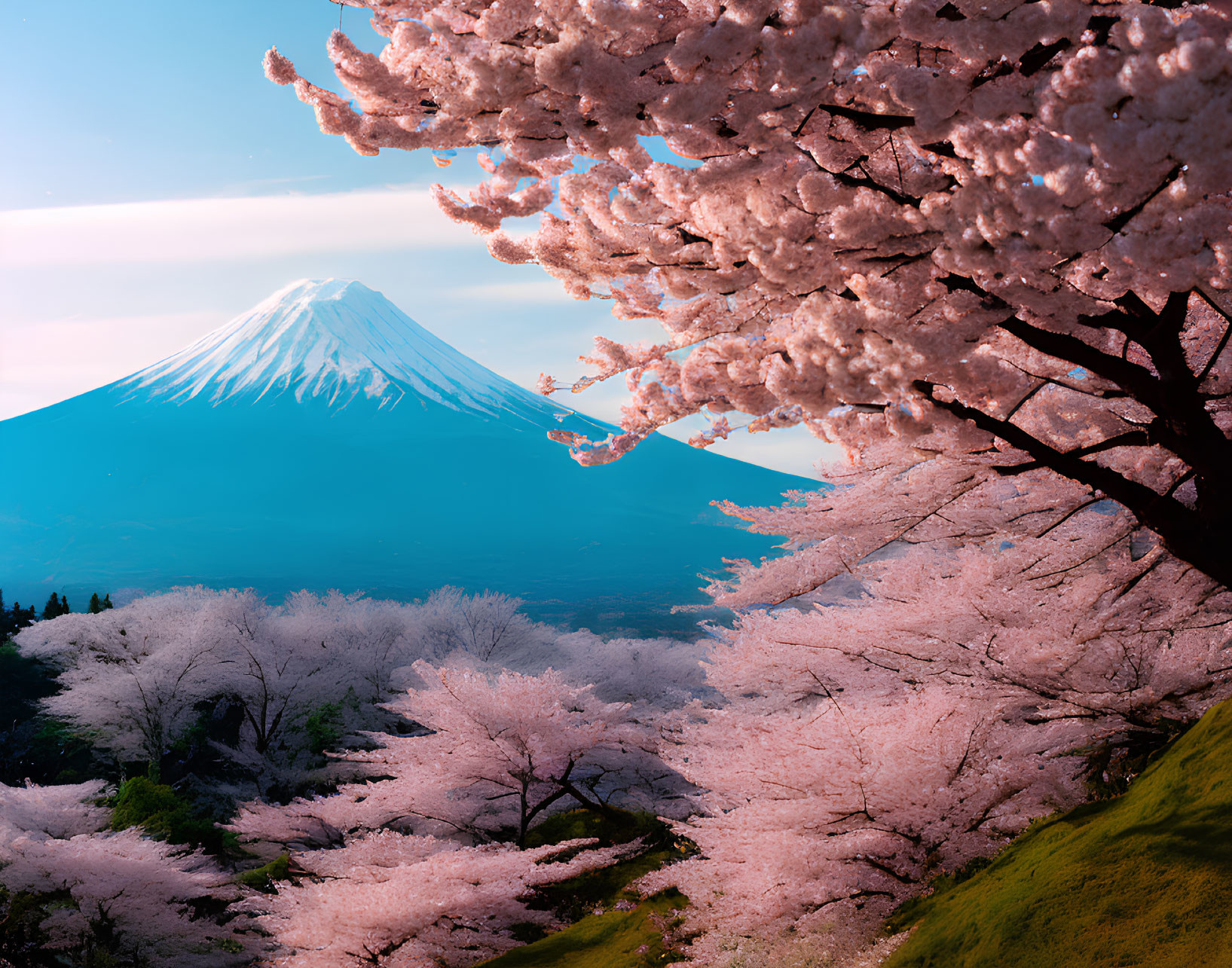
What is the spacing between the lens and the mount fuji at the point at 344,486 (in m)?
87.8

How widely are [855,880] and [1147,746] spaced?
2472 millimetres

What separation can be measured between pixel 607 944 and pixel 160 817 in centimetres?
946

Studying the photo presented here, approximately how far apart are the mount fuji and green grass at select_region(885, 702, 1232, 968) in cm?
7335

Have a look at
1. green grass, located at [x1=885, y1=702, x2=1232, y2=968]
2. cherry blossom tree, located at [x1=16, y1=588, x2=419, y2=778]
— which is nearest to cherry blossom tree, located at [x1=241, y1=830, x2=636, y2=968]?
green grass, located at [x1=885, y1=702, x2=1232, y2=968]

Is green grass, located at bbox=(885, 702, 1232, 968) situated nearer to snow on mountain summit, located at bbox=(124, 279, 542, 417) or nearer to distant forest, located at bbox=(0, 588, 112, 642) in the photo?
distant forest, located at bbox=(0, 588, 112, 642)

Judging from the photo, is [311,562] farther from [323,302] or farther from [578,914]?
[578,914]

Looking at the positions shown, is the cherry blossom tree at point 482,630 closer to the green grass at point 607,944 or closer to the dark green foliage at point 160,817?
the dark green foliage at point 160,817

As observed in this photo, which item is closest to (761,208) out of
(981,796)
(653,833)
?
(981,796)

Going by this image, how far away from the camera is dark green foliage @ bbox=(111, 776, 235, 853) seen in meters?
12.6

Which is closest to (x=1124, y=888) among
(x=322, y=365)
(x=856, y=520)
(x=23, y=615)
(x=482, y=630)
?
(x=856, y=520)

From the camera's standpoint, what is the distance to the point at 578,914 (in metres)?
9.79

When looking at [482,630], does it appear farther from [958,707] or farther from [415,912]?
[958,707]

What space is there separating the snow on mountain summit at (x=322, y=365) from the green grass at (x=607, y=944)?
100952 millimetres

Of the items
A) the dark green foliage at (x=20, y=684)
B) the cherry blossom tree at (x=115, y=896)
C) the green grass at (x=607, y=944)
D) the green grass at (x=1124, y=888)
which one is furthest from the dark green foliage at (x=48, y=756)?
the green grass at (x=1124, y=888)
